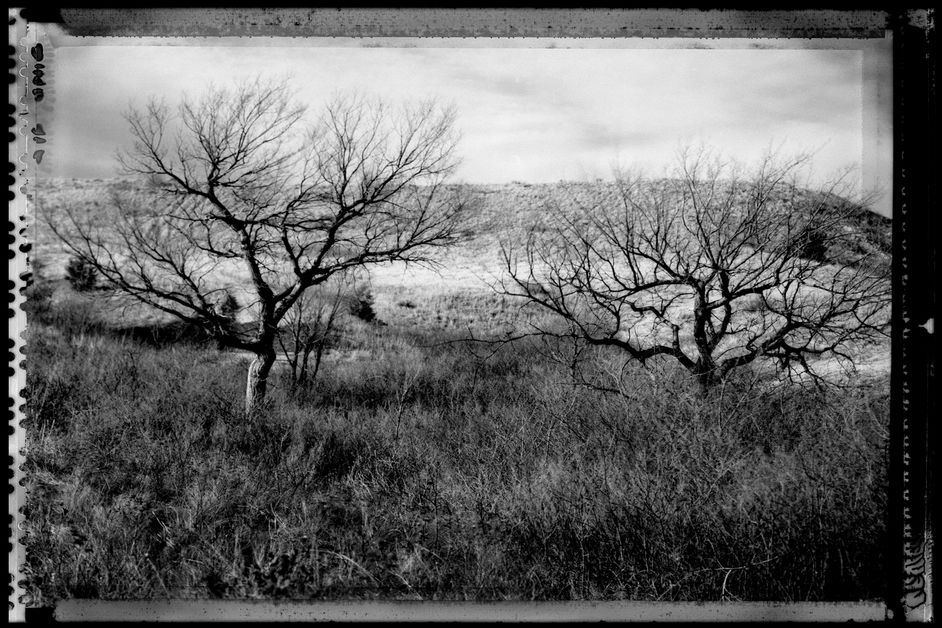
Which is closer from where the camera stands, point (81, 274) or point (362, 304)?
point (81, 274)

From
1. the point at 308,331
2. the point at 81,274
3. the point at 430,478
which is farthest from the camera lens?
the point at 308,331

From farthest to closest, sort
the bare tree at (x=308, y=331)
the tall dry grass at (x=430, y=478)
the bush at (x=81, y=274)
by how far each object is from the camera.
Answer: the bare tree at (x=308, y=331), the bush at (x=81, y=274), the tall dry grass at (x=430, y=478)

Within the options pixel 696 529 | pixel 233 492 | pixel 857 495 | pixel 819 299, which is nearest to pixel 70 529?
pixel 233 492

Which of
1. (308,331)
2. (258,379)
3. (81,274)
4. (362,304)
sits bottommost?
(258,379)

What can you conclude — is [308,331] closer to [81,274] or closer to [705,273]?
[81,274]

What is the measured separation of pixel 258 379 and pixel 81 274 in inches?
59.6

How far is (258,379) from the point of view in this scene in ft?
14.2

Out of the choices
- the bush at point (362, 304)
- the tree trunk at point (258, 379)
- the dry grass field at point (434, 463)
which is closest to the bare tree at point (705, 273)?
the dry grass field at point (434, 463)

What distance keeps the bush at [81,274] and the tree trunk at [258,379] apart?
1309 mm

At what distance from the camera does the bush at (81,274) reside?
3.19 metres

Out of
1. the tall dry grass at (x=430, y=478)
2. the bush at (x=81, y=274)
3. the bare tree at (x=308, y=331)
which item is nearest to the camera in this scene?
the tall dry grass at (x=430, y=478)

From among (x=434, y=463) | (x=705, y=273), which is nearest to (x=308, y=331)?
(x=434, y=463)

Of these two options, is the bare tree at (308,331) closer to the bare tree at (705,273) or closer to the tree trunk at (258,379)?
the tree trunk at (258,379)

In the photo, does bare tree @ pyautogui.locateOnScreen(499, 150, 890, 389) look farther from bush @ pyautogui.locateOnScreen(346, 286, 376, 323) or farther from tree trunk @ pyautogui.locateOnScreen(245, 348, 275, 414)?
tree trunk @ pyautogui.locateOnScreen(245, 348, 275, 414)
